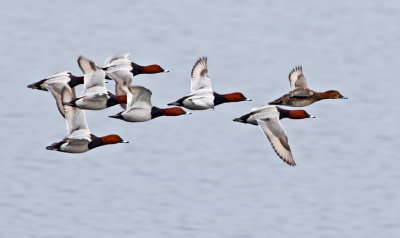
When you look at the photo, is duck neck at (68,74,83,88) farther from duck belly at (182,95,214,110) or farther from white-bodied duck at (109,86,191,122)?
duck belly at (182,95,214,110)

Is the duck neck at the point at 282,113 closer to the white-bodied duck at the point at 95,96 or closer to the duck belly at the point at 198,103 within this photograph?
the duck belly at the point at 198,103

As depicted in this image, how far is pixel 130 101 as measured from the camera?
30.3 m

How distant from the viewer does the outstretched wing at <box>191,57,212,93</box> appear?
32000mm

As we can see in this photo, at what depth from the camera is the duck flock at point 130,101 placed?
99.7 ft

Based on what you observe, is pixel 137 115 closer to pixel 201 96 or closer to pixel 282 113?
pixel 201 96

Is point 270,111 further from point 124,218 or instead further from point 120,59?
point 124,218

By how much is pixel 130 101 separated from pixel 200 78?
251cm

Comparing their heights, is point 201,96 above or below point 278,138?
above

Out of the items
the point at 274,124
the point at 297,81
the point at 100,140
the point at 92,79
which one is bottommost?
the point at 100,140

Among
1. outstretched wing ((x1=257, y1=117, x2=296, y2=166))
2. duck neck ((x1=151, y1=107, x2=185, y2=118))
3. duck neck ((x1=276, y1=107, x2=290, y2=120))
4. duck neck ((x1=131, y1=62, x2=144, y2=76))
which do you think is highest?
duck neck ((x1=131, y1=62, x2=144, y2=76))

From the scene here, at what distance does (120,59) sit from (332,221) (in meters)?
7.57

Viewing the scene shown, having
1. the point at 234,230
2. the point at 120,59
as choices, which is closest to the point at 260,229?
the point at 234,230

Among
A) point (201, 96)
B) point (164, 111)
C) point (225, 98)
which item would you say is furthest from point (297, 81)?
point (164, 111)

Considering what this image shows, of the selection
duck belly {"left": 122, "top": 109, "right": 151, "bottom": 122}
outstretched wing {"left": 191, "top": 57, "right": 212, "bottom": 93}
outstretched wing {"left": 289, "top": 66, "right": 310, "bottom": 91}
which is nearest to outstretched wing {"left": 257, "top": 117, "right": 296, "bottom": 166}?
outstretched wing {"left": 191, "top": 57, "right": 212, "bottom": 93}
